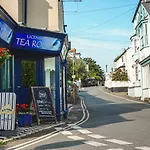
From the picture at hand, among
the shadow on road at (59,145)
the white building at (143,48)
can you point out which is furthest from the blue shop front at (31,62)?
the white building at (143,48)

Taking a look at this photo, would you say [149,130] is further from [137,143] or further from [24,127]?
[24,127]

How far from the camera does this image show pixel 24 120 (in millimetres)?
14734

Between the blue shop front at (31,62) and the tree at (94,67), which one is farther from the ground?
the tree at (94,67)

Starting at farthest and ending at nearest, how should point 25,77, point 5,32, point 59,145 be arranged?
point 25,77
point 5,32
point 59,145

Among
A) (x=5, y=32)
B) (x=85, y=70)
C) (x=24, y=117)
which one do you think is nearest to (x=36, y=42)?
Answer: (x=5, y=32)

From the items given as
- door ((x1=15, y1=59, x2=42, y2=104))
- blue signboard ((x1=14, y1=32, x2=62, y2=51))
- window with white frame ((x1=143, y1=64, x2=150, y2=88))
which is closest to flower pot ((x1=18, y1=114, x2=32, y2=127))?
door ((x1=15, y1=59, x2=42, y2=104))

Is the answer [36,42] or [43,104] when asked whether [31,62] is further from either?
[43,104]

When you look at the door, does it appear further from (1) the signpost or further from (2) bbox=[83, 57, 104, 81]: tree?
(2) bbox=[83, 57, 104, 81]: tree

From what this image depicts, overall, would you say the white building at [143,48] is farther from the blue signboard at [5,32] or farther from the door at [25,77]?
the blue signboard at [5,32]

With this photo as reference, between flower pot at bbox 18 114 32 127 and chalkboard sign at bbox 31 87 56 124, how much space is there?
678mm

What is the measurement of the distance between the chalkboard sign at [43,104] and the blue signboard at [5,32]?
2667 millimetres

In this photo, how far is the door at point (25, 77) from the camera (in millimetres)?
16766

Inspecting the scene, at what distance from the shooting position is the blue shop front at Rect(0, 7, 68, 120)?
610 inches

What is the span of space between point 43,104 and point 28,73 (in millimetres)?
2116
